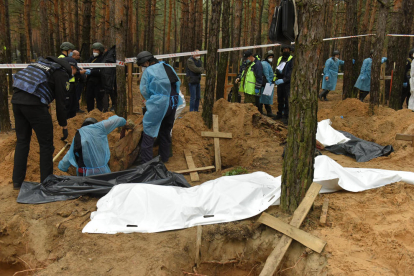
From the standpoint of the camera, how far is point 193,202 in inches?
154

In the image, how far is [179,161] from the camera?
6.20 metres

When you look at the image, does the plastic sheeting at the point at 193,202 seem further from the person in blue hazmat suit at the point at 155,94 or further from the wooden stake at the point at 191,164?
the person in blue hazmat suit at the point at 155,94

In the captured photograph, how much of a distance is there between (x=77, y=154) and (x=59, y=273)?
6.52 ft

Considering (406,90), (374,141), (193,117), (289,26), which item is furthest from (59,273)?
(406,90)

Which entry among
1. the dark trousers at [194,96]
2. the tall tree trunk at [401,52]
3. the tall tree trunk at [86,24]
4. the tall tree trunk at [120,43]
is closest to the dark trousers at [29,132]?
the tall tree trunk at [120,43]

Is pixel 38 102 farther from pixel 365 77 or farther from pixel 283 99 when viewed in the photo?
pixel 365 77

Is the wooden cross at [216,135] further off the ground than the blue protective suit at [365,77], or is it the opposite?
the blue protective suit at [365,77]

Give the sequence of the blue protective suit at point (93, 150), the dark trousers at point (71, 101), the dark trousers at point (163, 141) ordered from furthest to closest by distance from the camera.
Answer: the dark trousers at point (71, 101)
the dark trousers at point (163, 141)
the blue protective suit at point (93, 150)

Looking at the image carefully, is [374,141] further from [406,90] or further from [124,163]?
[124,163]

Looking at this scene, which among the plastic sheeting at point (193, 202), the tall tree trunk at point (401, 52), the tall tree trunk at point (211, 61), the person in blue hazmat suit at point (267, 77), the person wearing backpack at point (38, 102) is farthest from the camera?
the tall tree trunk at point (401, 52)

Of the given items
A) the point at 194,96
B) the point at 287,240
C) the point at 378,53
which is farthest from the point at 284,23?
the point at 378,53

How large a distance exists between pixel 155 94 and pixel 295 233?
3.28 meters

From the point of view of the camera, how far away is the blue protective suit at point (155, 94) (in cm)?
546

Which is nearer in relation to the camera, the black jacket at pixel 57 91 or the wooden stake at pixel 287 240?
the wooden stake at pixel 287 240
